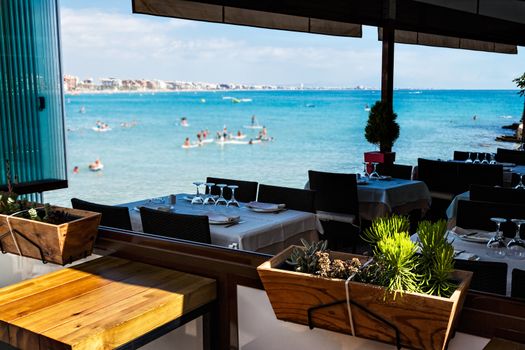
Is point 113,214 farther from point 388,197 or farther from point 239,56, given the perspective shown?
point 239,56

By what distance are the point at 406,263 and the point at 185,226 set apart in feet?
7.00

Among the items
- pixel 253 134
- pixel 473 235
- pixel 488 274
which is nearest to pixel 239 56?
pixel 253 134

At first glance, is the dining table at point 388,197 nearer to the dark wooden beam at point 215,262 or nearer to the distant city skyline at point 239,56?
the dark wooden beam at point 215,262

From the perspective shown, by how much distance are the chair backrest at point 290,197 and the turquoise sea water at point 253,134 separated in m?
20.0

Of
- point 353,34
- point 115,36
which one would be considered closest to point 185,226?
point 353,34

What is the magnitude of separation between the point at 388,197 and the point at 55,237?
372cm

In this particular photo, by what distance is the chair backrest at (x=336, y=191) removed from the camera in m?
5.25

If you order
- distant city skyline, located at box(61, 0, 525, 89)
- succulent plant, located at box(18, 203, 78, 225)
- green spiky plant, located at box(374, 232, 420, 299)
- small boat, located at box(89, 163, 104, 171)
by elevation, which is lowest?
small boat, located at box(89, 163, 104, 171)

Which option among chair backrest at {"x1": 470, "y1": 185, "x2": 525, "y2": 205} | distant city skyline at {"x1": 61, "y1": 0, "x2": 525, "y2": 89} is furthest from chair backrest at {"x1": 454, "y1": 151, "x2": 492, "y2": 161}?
distant city skyline at {"x1": 61, "y1": 0, "x2": 525, "y2": 89}

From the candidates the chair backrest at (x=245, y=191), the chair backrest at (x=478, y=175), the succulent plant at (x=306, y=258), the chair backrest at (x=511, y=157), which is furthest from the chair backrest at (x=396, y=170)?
the succulent plant at (x=306, y=258)

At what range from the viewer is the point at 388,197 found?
542cm

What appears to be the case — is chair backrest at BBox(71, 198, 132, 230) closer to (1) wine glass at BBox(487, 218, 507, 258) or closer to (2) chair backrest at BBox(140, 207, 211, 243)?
(2) chair backrest at BBox(140, 207, 211, 243)

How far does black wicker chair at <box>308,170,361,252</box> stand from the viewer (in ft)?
17.3

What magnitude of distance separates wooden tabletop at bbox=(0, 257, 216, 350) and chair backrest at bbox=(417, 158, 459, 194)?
506cm
